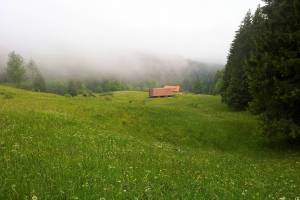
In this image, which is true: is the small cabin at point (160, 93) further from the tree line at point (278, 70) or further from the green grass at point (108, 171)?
the green grass at point (108, 171)

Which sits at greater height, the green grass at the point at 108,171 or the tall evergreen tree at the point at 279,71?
the tall evergreen tree at the point at 279,71

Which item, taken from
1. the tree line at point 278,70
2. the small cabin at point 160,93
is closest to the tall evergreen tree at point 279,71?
the tree line at point 278,70

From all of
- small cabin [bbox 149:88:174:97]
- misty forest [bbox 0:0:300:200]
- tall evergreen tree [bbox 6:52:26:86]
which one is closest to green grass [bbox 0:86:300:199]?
misty forest [bbox 0:0:300:200]

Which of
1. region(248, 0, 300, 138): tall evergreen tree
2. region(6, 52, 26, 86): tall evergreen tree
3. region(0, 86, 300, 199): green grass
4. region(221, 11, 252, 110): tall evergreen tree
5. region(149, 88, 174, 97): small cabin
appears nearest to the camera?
region(0, 86, 300, 199): green grass

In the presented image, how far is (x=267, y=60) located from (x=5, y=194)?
24.8 metres

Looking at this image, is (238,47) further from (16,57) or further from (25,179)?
(16,57)

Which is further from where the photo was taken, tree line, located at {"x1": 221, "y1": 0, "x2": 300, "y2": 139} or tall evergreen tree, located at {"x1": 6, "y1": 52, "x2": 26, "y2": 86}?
tall evergreen tree, located at {"x1": 6, "y1": 52, "x2": 26, "y2": 86}

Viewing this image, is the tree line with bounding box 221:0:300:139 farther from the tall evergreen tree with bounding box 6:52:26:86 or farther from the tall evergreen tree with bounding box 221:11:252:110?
the tall evergreen tree with bounding box 6:52:26:86

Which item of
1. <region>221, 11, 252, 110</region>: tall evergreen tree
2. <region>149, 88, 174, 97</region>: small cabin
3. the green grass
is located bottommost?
<region>149, 88, 174, 97</region>: small cabin

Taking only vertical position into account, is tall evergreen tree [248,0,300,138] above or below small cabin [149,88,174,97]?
above

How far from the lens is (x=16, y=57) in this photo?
15988 cm

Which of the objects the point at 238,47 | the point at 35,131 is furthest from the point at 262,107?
the point at 238,47

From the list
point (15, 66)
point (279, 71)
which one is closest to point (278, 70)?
point (279, 71)

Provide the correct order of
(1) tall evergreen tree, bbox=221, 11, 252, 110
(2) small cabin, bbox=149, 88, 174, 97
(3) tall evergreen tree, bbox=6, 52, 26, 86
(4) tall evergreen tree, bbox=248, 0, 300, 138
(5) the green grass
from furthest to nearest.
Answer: (3) tall evergreen tree, bbox=6, 52, 26, 86
(2) small cabin, bbox=149, 88, 174, 97
(1) tall evergreen tree, bbox=221, 11, 252, 110
(4) tall evergreen tree, bbox=248, 0, 300, 138
(5) the green grass
